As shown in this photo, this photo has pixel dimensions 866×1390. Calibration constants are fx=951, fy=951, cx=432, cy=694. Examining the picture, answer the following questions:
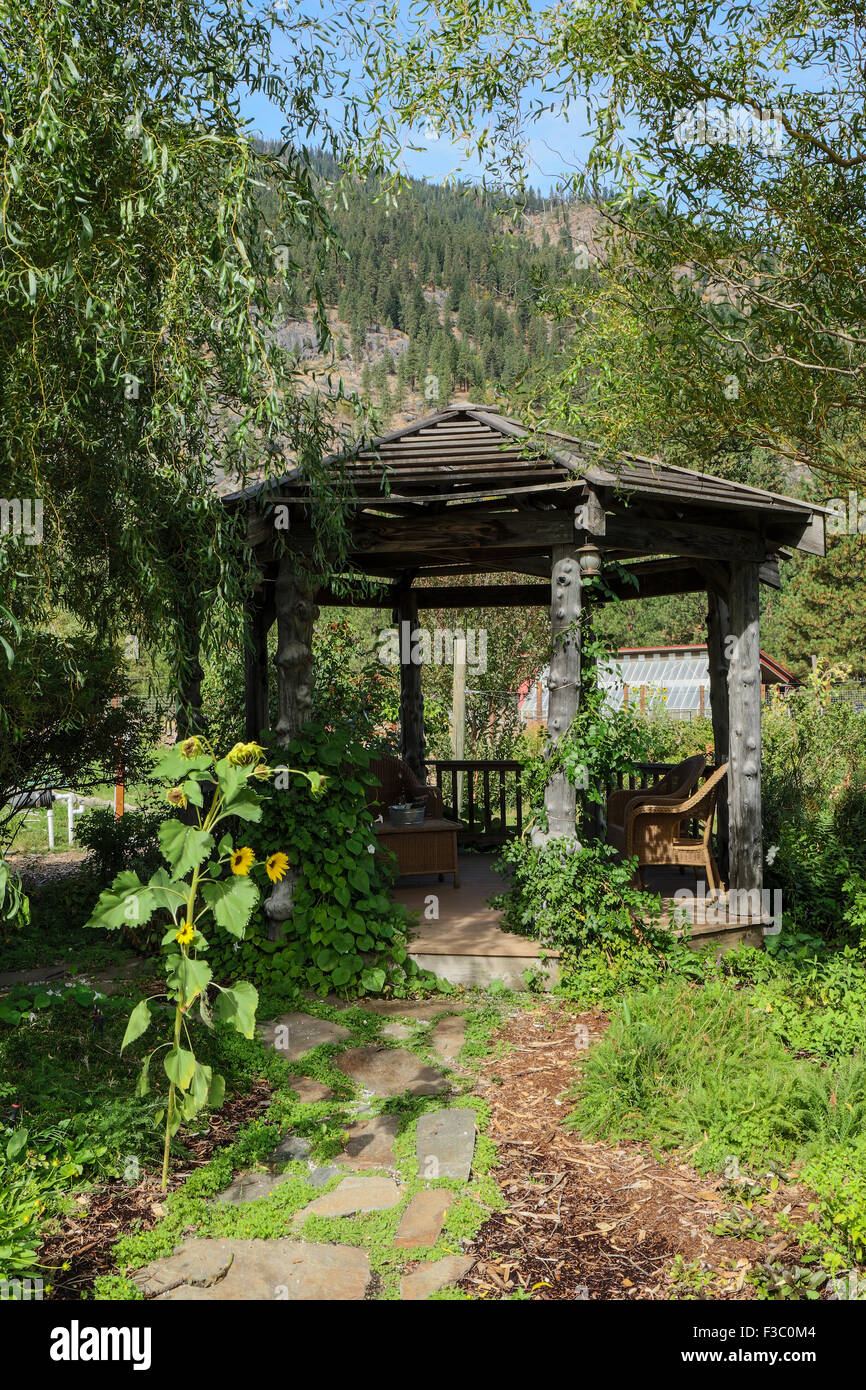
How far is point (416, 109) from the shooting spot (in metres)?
4.92

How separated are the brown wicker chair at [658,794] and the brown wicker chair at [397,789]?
1.64 meters

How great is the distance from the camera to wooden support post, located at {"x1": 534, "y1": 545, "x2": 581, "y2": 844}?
6184 mm

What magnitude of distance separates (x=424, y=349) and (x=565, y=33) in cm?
5914

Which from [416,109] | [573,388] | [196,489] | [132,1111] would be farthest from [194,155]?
[132,1111]

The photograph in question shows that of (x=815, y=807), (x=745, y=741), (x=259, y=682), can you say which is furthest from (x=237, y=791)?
(x=815, y=807)

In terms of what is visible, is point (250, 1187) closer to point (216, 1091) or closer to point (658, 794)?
point (216, 1091)

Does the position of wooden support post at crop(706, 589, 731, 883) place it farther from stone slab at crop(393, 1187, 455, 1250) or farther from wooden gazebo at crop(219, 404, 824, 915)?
stone slab at crop(393, 1187, 455, 1250)

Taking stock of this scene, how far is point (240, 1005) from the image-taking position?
11.3 feet

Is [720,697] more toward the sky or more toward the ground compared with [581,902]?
more toward the sky

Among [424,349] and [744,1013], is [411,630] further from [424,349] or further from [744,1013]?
[424,349]

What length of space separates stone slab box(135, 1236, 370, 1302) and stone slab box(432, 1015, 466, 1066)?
5.85ft

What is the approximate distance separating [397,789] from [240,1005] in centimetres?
530

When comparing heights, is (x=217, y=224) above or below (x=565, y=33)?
below

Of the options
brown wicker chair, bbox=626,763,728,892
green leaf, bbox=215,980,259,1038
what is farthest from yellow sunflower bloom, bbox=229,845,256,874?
brown wicker chair, bbox=626,763,728,892
